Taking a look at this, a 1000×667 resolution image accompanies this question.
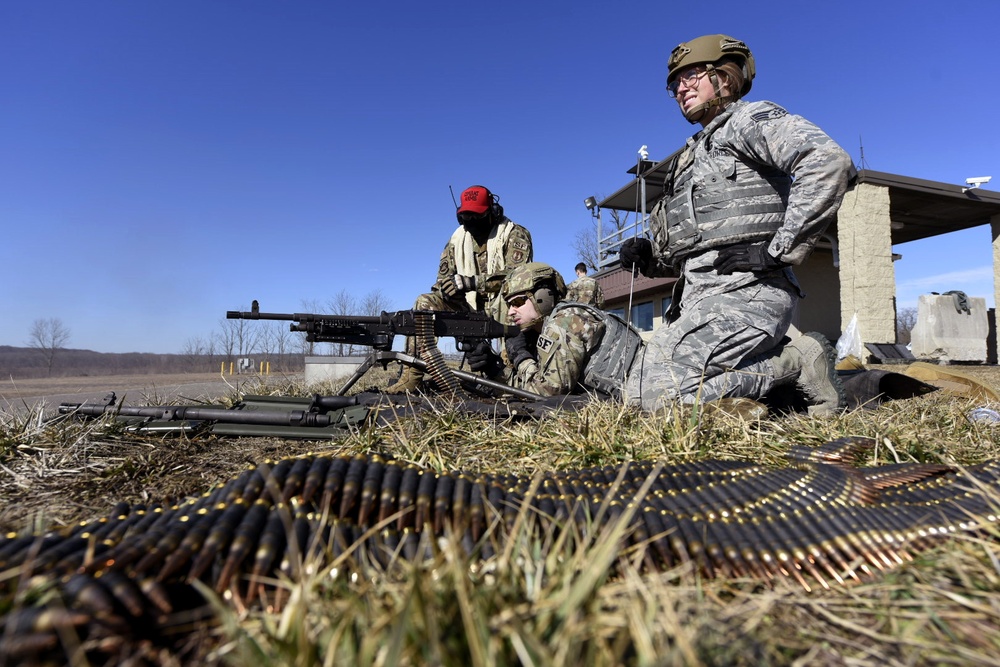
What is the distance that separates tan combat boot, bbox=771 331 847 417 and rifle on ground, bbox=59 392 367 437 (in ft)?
8.92

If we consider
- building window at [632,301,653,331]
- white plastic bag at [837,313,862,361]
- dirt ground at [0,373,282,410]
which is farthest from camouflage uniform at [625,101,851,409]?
building window at [632,301,653,331]

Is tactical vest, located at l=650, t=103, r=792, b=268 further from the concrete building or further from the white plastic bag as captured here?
Answer: the white plastic bag

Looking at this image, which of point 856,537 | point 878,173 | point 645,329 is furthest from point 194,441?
point 645,329

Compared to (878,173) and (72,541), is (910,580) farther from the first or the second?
(878,173)

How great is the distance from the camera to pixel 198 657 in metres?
0.79

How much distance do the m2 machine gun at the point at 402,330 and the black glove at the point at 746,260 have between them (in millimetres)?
2195

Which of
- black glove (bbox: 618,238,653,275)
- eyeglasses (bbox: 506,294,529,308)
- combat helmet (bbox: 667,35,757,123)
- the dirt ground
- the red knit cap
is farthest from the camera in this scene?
the red knit cap

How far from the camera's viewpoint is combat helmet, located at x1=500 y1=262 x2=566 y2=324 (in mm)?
4770

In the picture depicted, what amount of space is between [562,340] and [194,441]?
247cm

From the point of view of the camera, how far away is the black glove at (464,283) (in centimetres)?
638

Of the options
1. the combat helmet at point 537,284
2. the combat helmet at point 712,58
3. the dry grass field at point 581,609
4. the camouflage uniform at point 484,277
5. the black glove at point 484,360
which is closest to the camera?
the dry grass field at point 581,609

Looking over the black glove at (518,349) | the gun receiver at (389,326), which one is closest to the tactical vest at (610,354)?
the black glove at (518,349)

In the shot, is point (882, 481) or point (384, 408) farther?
point (384, 408)

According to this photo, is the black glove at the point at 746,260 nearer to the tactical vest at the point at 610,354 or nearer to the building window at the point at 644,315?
the tactical vest at the point at 610,354
